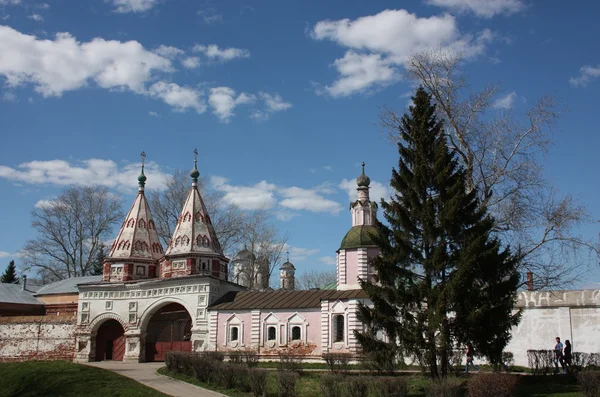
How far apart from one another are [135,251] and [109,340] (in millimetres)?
4693

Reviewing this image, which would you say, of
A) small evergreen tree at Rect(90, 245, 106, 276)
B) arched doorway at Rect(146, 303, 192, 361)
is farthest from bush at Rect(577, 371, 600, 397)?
small evergreen tree at Rect(90, 245, 106, 276)

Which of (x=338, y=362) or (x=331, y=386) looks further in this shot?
(x=338, y=362)

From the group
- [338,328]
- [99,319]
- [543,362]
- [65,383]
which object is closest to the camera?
[543,362]

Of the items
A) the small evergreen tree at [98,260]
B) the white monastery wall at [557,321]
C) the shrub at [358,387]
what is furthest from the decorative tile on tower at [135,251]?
the shrub at [358,387]

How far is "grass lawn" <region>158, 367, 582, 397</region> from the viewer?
1478cm

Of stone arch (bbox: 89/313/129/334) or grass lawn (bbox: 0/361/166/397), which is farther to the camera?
stone arch (bbox: 89/313/129/334)

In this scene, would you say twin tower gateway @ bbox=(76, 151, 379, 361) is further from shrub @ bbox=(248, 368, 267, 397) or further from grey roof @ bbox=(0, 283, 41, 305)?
shrub @ bbox=(248, 368, 267, 397)

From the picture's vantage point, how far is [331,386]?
47.3 feet

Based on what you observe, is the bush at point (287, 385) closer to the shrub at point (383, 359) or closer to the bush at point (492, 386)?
the shrub at point (383, 359)

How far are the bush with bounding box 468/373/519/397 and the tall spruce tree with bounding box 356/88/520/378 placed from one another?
244cm

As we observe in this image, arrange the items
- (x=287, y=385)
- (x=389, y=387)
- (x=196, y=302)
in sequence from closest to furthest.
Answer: (x=389, y=387), (x=287, y=385), (x=196, y=302)

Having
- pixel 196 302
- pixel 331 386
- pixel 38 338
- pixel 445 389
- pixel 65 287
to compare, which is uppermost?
pixel 65 287

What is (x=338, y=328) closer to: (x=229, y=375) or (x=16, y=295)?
(x=229, y=375)

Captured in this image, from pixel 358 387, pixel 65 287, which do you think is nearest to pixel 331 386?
pixel 358 387
